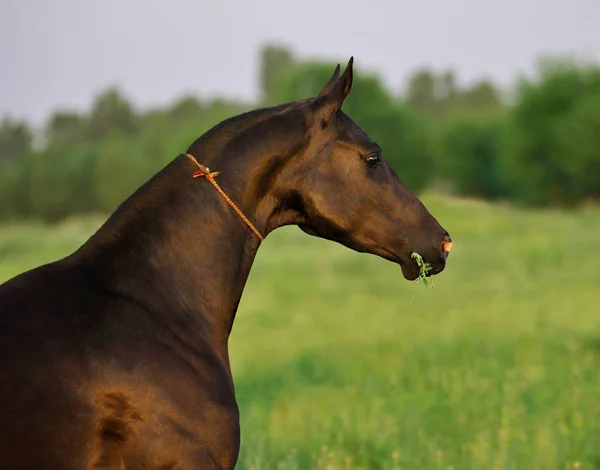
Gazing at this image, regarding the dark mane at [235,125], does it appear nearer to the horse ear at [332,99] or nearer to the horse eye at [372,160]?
the horse ear at [332,99]

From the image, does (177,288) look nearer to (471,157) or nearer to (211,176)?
(211,176)

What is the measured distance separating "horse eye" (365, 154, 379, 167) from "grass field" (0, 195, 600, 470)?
10.3 feet

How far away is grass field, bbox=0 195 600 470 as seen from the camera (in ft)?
25.3

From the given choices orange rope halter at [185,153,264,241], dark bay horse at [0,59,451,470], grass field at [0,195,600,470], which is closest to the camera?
dark bay horse at [0,59,451,470]

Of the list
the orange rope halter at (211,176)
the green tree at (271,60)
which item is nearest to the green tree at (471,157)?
the green tree at (271,60)

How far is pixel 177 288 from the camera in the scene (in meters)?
3.74

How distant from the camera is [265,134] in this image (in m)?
3.99

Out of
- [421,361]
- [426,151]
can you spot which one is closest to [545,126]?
[426,151]

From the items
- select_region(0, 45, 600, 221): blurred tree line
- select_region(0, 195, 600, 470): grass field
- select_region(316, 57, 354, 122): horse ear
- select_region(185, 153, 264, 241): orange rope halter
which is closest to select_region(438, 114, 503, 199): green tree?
select_region(0, 45, 600, 221): blurred tree line

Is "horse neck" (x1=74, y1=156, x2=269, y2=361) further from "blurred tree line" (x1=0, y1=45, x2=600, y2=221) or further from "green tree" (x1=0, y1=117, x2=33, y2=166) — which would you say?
"green tree" (x1=0, y1=117, x2=33, y2=166)


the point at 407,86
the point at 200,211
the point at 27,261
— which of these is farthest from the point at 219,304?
the point at 407,86

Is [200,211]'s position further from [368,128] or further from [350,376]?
[368,128]

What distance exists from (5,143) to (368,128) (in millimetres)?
47043

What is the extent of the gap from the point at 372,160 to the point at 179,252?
3.49 ft
